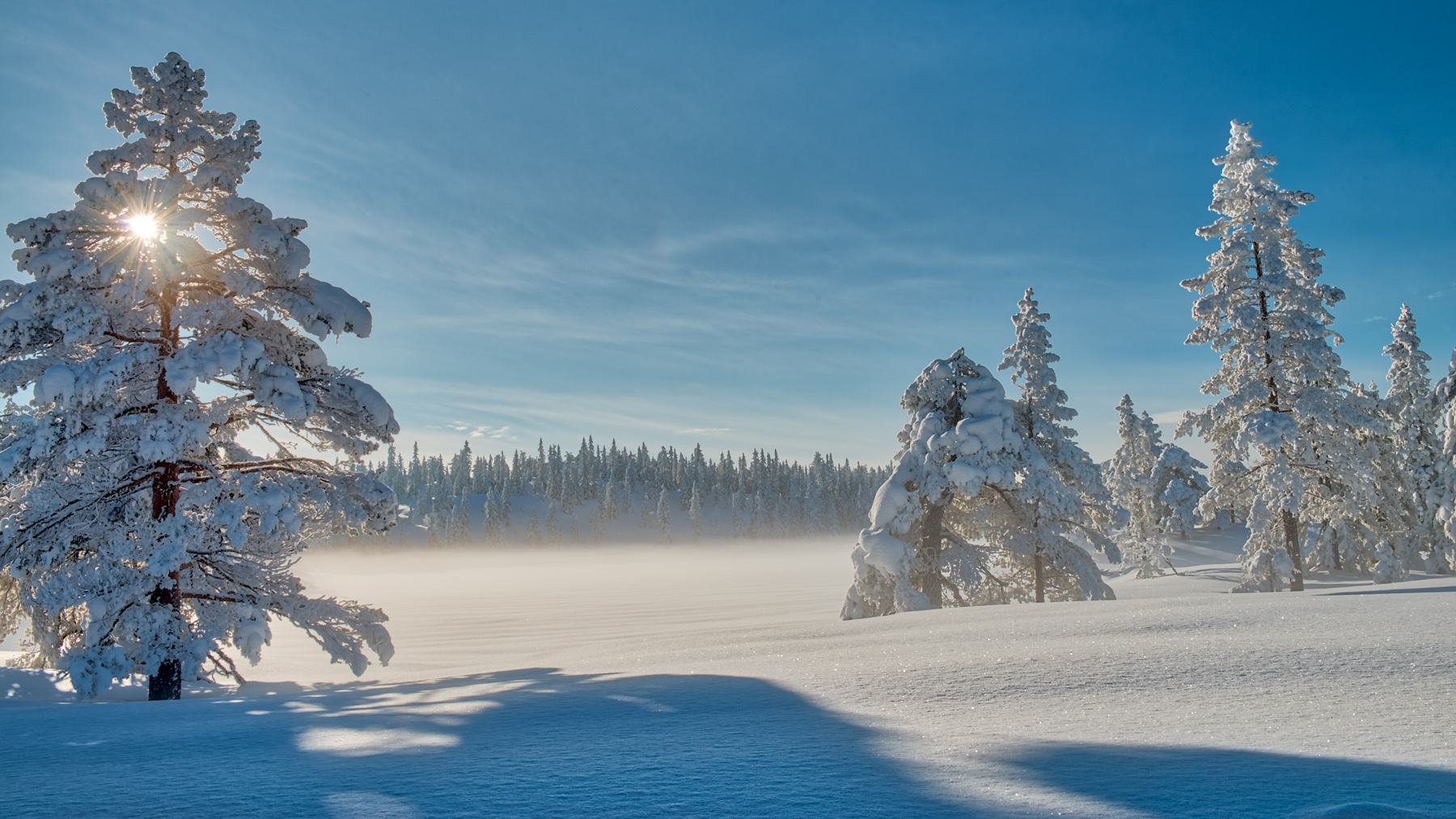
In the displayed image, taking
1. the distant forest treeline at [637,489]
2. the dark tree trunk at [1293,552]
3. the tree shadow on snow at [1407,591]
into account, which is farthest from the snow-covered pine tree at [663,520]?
the tree shadow on snow at [1407,591]

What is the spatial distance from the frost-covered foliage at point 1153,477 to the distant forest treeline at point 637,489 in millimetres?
76280

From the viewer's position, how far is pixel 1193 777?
128 inches

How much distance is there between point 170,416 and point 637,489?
→ 13664 centimetres

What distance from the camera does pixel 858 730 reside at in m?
4.50

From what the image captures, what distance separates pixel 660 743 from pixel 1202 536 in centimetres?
5973

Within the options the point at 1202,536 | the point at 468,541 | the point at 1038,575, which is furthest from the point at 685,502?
the point at 1038,575

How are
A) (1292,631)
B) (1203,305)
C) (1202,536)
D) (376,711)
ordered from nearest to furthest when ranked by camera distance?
(376,711), (1292,631), (1203,305), (1202,536)

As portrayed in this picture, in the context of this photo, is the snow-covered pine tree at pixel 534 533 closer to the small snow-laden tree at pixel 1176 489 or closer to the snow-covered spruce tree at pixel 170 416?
the small snow-laden tree at pixel 1176 489

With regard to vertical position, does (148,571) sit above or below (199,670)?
→ above

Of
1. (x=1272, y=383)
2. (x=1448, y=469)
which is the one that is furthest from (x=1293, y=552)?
(x=1448, y=469)

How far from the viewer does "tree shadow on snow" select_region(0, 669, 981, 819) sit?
3.04 meters

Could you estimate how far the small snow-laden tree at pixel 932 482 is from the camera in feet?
54.4

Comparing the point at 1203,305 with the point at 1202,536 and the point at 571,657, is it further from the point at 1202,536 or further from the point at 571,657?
the point at 1202,536

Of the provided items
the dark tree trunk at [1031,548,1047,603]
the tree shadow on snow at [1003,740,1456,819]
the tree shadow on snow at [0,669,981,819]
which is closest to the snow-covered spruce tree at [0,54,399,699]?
the tree shadow on snow at [0,669,981,819]
